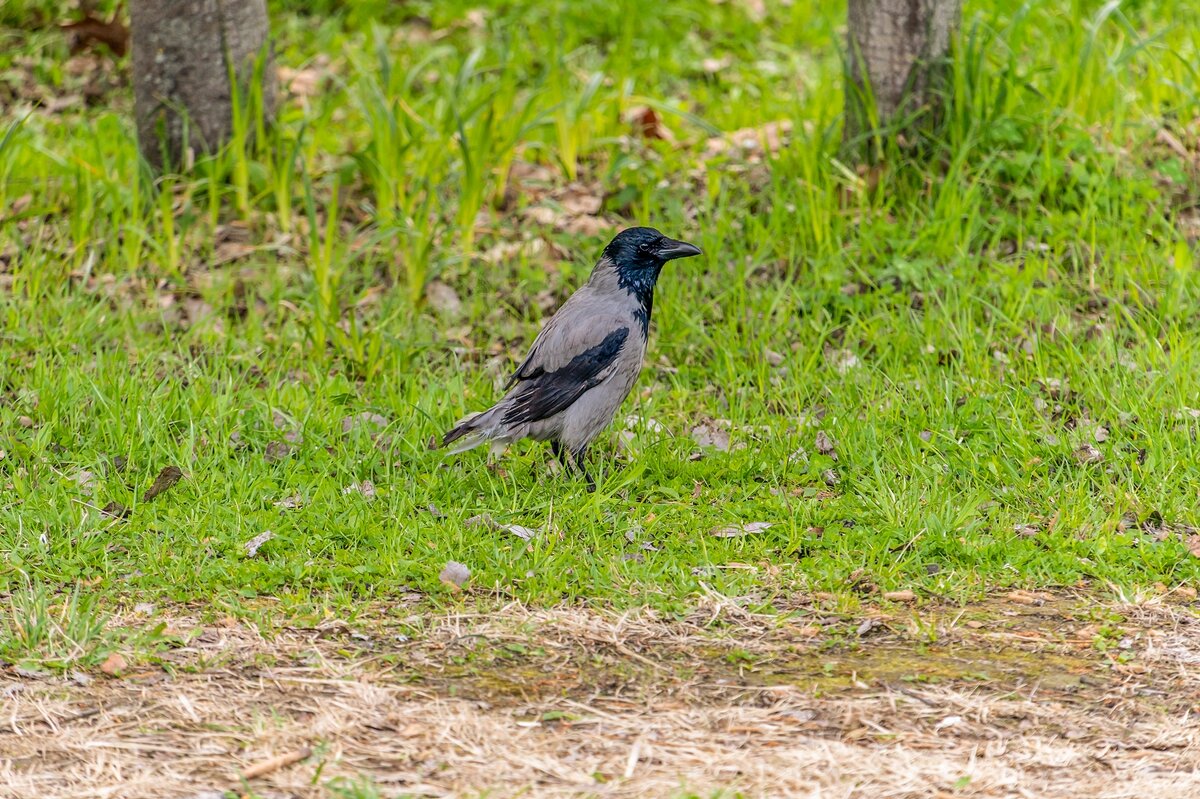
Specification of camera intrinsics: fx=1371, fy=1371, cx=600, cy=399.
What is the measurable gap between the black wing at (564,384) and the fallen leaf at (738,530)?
0.82m

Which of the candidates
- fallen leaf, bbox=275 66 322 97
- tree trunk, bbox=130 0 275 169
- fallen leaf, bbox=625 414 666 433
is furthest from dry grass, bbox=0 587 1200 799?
fallen leaf, bbox=275 66 322 97

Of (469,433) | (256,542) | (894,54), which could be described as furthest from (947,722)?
(894,54)

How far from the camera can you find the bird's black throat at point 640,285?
5.73 meters

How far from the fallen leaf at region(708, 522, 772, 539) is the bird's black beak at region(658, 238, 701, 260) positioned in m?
1.26

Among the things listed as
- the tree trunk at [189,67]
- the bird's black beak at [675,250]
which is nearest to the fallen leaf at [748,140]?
the bird's black beak at [675,250]

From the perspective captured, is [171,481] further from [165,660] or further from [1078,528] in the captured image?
[1078,528]

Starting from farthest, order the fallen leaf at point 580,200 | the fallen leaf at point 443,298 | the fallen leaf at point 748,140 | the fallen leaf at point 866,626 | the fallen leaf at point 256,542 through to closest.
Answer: the fallen leaf at point 748,140, the fallen leaf at point 580,200, the fallen leaf at point 443,298, the fallen leaf at point 256,542, the fallen leaf at point 866,626

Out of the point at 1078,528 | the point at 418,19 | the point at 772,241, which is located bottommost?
the point at 1078,528

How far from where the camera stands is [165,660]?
13.3 ft

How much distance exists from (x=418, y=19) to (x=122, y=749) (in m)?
7.52

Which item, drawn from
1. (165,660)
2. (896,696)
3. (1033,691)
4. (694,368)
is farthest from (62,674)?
(694,368)

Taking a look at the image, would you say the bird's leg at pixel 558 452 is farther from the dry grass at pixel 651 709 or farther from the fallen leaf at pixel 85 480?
the fallen leaf at pixel 85 480

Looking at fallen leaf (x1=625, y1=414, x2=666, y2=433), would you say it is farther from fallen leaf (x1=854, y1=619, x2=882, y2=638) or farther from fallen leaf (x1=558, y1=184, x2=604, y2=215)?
fallen leaf (x1=558, y1=184, x2=604, y2=215)

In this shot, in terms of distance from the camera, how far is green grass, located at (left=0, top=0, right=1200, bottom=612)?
191 inches
